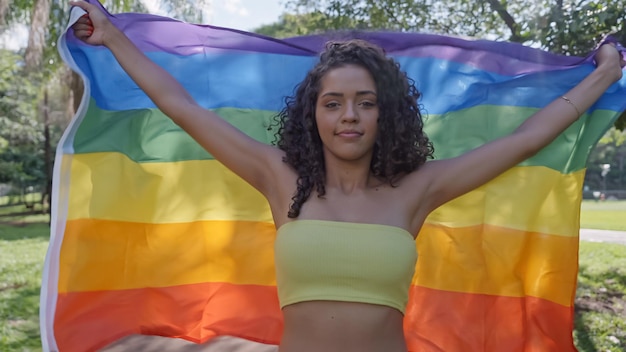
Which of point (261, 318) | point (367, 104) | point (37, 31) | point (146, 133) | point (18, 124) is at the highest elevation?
point (37, 31)

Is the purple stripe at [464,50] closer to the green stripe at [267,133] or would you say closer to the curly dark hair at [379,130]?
the green stripe at [267,133]

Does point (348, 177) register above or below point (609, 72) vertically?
below

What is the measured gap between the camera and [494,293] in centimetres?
337

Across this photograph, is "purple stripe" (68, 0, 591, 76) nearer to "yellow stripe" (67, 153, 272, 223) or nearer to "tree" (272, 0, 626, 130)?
"yellow stripe" (67, 153, 272, 223)

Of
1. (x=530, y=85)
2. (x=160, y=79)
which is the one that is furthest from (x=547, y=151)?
(x=160, y=79)

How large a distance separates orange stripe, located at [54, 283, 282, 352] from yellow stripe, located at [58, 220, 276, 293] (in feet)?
0.14

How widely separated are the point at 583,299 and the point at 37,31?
33.0ft

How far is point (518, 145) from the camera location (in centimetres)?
297

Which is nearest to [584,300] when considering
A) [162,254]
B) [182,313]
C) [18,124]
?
[182,313]

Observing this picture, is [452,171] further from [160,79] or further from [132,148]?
[132,148]

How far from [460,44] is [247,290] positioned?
1.69m

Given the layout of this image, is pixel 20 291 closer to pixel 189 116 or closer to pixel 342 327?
pixel 189 116

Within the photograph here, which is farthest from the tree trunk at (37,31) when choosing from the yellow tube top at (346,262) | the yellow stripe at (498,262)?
the yellow tube top at (346,262)

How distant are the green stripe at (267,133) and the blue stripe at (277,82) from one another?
0.15 ft
